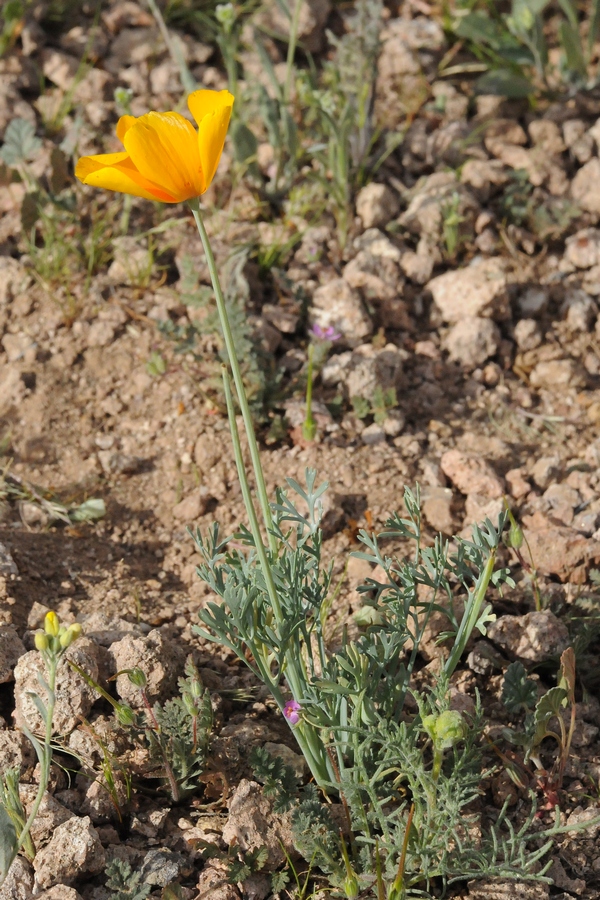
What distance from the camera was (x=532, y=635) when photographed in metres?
2.30

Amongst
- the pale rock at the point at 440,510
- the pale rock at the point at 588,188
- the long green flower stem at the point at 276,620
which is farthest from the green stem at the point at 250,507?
the pale rock at the point at 588,188

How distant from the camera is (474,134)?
3.65 meters

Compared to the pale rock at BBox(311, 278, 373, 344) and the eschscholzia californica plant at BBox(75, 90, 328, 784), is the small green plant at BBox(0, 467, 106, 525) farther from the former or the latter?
the eschscholzia californica plant at BBox(75, 90, 328, 784)

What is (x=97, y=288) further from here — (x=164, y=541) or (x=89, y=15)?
(x=89, y=15)

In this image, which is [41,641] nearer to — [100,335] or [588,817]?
[588,817]

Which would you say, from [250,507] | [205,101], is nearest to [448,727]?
[250,507]

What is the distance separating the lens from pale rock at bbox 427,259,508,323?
3.16 meters

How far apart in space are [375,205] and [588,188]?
2.76 ft

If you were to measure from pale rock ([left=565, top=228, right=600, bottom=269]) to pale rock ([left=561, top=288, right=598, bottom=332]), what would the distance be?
4.7 inches

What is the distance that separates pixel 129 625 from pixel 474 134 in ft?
7.99

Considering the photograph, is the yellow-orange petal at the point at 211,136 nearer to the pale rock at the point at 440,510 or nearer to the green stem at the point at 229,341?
the green stem at the point at 229,341

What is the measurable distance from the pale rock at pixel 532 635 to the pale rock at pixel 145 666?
814 millimetres

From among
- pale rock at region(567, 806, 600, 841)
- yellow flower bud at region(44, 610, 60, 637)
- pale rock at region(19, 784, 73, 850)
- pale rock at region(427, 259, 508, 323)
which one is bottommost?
pale rock at region(567, 806, 600, 841)

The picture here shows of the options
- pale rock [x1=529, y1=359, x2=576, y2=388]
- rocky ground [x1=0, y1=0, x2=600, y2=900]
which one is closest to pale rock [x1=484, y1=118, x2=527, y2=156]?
rocky ground [x1=0, y1=0, x2=600, y2=900]
